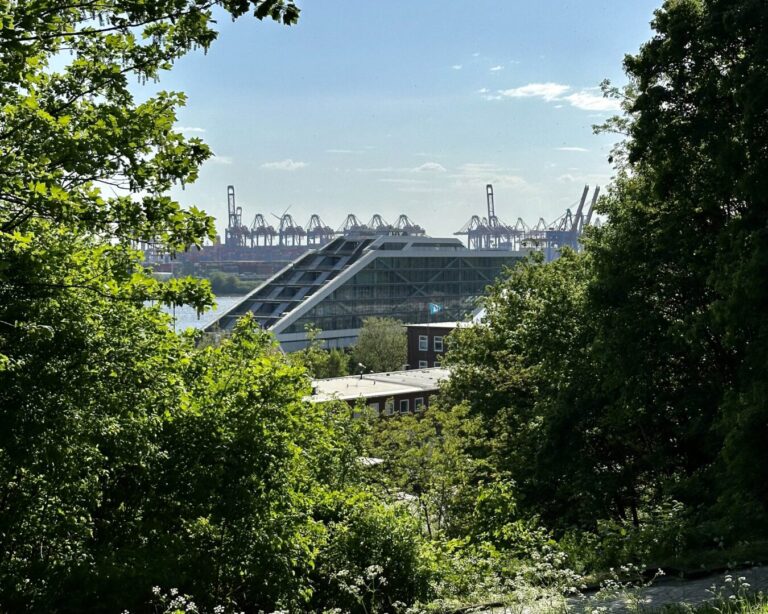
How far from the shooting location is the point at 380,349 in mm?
86000

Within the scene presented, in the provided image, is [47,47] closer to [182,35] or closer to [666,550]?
[182,35]

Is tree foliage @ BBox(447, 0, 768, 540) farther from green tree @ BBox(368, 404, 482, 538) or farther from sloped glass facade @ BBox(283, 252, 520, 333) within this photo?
sloped glass facade @ BBox(283, 252, 520, 333)

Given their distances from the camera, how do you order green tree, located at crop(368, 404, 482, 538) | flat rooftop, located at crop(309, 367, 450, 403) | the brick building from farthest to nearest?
the brick building < flat rooftop, located at crop(309, 367, 450, 403) < green tree, located at crop(368, 404, 482, 538)

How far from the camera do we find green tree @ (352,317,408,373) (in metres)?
84.6

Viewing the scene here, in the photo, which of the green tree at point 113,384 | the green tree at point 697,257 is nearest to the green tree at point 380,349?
the green tree at point 697,257

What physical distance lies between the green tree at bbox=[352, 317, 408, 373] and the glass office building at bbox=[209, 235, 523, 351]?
2709 centimetres

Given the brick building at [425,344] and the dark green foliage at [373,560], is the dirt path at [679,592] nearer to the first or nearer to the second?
the dark green foliage at [373,560]

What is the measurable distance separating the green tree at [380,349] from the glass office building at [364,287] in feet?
88.9


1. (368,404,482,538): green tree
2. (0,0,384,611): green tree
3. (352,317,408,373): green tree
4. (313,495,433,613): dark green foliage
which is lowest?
(352,317,408,373): green tree

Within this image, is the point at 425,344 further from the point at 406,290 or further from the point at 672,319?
the point at 672,319

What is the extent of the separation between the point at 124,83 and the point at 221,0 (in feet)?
7.13

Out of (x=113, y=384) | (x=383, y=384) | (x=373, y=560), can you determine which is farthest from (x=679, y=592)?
(x=383, y=384)

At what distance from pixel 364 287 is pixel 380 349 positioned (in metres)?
44.1

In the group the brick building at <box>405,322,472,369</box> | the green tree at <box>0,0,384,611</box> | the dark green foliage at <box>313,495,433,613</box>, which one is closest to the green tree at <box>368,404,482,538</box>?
the dark green foliage at <box>313,495,433,613</box>
